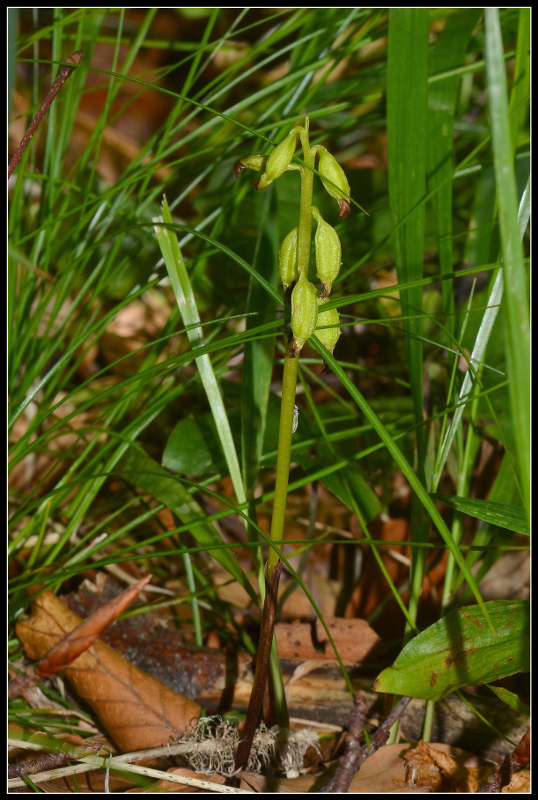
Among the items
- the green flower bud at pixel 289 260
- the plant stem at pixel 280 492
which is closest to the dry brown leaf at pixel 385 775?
the plant stem at pixel 280 492

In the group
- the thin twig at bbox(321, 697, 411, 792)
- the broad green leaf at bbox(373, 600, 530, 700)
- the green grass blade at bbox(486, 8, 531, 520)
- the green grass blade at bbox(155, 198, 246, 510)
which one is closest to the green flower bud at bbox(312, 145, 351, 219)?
the green grass blade at bbox(486, 8, 531, 520)

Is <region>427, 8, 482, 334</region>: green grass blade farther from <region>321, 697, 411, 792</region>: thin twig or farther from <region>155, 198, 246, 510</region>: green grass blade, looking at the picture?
<region>321, 697, 411, 792</region>: thin twig

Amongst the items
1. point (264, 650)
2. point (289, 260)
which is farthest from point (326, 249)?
point (264, 650)

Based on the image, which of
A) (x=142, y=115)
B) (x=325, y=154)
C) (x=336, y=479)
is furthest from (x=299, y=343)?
(x=142, y=115)

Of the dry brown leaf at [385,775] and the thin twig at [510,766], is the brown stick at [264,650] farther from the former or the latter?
the thin twig at [510,766]

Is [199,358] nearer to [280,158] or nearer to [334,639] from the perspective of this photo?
[280,158]

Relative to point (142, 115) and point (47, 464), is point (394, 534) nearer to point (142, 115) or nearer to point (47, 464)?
point (47, 464)
